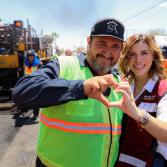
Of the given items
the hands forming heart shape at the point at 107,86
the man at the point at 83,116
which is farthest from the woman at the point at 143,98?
the hands forming heart shape at the point at 107,86

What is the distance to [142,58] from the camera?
2.35m

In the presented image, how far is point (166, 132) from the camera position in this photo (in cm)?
178

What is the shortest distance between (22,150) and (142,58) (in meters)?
3.79

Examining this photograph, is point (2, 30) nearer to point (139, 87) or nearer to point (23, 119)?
point (23, 119)

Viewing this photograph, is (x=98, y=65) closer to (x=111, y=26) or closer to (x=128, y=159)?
(x=111, y=26)

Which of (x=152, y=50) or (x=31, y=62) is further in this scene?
(x=31, y=62)

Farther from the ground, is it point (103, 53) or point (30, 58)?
point (103, 53)

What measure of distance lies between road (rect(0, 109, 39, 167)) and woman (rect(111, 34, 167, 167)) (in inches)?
117

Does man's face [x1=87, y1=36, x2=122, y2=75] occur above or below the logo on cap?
below

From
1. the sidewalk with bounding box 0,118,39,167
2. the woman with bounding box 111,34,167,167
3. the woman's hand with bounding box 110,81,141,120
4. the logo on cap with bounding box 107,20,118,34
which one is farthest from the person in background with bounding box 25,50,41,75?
the woman's hand with bounding box 110,81,141,120

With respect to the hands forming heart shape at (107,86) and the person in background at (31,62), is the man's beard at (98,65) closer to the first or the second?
the hands forming heart shape at (107,86)

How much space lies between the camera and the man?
1.92m

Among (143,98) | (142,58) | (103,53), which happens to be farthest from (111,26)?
(143,98)

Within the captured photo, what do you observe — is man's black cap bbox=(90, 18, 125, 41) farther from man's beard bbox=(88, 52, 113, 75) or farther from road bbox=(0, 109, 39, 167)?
road bbox=(0, 109, 39, 167)
